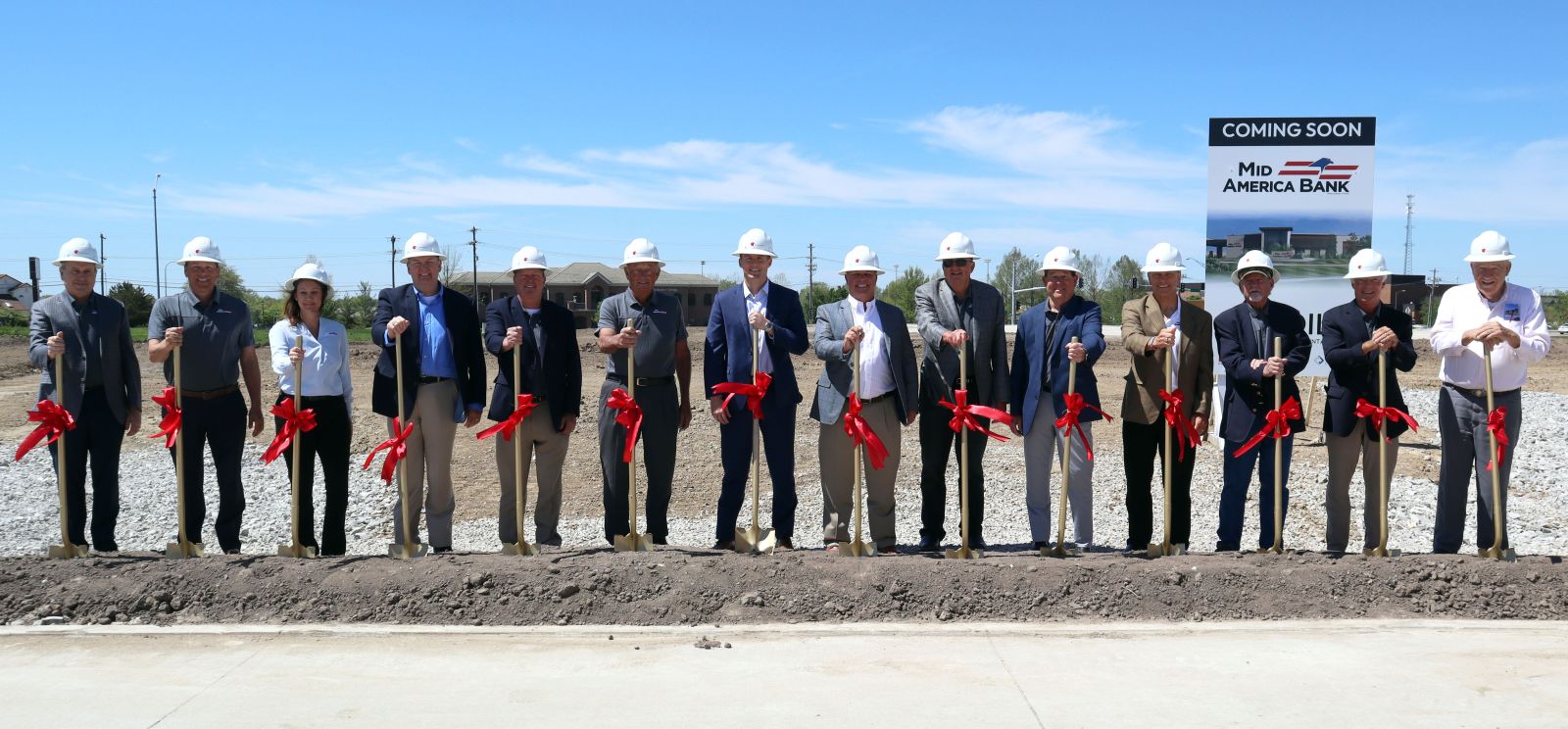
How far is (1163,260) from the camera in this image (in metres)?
6.40

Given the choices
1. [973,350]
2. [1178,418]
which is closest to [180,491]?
[973,350]

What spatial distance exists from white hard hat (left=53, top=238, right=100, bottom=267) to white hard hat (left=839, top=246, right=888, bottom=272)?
4.33 meters

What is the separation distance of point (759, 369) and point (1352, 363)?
3.29 meters

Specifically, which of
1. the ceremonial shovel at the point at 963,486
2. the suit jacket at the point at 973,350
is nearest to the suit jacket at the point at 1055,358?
the suit jacket at the point at 973,350

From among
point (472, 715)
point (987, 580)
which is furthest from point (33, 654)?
point (987, 580)

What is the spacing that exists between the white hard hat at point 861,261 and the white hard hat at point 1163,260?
1.56m

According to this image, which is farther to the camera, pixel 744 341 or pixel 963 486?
pixel 744 341

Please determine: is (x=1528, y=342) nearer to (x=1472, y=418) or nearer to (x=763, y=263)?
(x=1472, y=418)

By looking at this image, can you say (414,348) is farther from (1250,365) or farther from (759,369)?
(1250,365)

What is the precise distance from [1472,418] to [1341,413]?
0.67 meters

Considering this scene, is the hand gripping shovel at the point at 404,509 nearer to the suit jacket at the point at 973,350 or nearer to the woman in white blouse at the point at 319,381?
the woman in white blouse at the point at 319,381

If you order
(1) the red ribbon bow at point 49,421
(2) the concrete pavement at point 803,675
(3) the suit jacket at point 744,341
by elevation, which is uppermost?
(3) the suit jacket at point 744,341

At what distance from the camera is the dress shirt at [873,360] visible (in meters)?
6.38

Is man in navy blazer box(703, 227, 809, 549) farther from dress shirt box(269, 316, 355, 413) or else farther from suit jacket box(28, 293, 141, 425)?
suit jacket box(28, 293, 141, 425)
